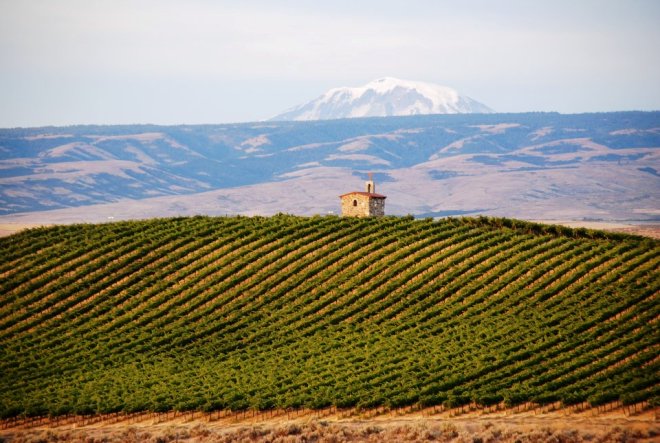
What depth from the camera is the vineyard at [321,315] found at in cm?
3816

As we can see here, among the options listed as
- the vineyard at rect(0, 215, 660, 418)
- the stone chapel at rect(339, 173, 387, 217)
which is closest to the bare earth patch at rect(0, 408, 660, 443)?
the vineyard at rect(0, 215, 660, 418)

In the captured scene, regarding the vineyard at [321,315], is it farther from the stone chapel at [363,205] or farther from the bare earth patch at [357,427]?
the stone chapel at [363,205]

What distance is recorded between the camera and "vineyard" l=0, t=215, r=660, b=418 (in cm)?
3816

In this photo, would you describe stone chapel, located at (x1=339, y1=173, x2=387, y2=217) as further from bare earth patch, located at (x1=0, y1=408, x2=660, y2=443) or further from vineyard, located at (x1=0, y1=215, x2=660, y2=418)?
bare earth patch, located at (x1=0, y1=408, x2=660, y2=443)

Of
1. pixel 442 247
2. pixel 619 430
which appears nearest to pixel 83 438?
pixel 619 430

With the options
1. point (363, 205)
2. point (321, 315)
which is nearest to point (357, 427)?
point (321, 315)

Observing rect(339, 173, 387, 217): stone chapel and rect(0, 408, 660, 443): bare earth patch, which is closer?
rect(0, 408, 660, 443): bare earth patch

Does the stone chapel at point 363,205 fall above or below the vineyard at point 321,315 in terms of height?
Result: above

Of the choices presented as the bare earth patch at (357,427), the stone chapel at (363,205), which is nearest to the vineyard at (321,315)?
the bare earth patch at (357,427)

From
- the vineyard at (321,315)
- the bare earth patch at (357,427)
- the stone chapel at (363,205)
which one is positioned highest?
the stone chapel at (363,205)

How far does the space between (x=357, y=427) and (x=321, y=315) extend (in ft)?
44.0

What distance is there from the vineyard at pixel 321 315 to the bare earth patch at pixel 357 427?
652 mm

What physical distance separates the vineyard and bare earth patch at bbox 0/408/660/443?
65cm

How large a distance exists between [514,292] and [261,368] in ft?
43.7
